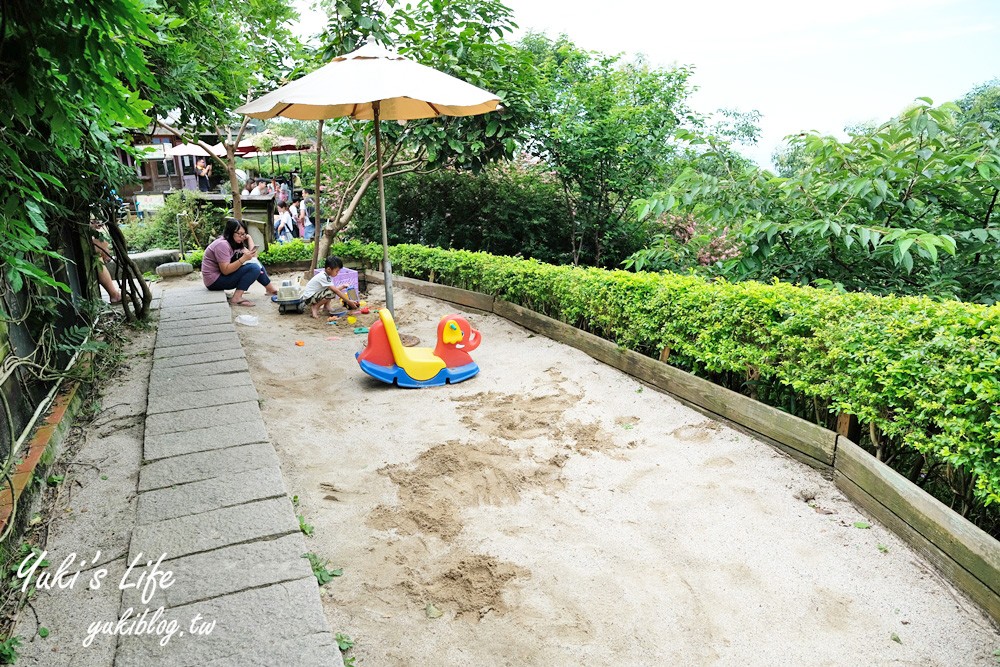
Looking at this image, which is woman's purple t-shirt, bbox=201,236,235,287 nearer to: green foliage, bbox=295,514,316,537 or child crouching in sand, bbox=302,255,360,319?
child crouching in sand, bbox=302,255,360,319

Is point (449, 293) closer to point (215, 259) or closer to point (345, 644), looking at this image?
point (215, 259)

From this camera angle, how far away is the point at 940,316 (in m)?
2.92

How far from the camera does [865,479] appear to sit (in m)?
3.08

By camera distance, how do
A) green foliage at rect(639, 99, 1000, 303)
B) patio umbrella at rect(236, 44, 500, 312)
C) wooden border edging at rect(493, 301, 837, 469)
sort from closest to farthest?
wooden border edging at rect(493, 301, 837, 469) → green foliage at rect(639, 99, 1000, 303) → patio umbrella at rect(236, 44, 500, 312)

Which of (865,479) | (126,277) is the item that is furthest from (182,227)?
(865,479)

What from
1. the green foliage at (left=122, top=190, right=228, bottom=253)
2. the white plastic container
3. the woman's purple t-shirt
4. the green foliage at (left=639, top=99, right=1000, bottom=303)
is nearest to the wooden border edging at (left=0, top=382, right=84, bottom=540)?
the white plastic container

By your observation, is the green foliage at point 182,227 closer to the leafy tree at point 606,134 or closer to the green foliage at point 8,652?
the leafy tree at point 606,134

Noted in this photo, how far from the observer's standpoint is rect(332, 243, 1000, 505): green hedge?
2.58 metres

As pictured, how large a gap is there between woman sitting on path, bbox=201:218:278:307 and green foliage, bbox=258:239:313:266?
2.65m

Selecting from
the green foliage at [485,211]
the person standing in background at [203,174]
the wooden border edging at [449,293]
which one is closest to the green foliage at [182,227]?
the green foliage at [485,211]

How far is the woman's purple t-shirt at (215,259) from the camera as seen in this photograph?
7715 mm

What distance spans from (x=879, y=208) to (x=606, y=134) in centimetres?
471

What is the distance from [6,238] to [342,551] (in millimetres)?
1874

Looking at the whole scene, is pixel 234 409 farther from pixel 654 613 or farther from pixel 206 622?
pixel 654 613
